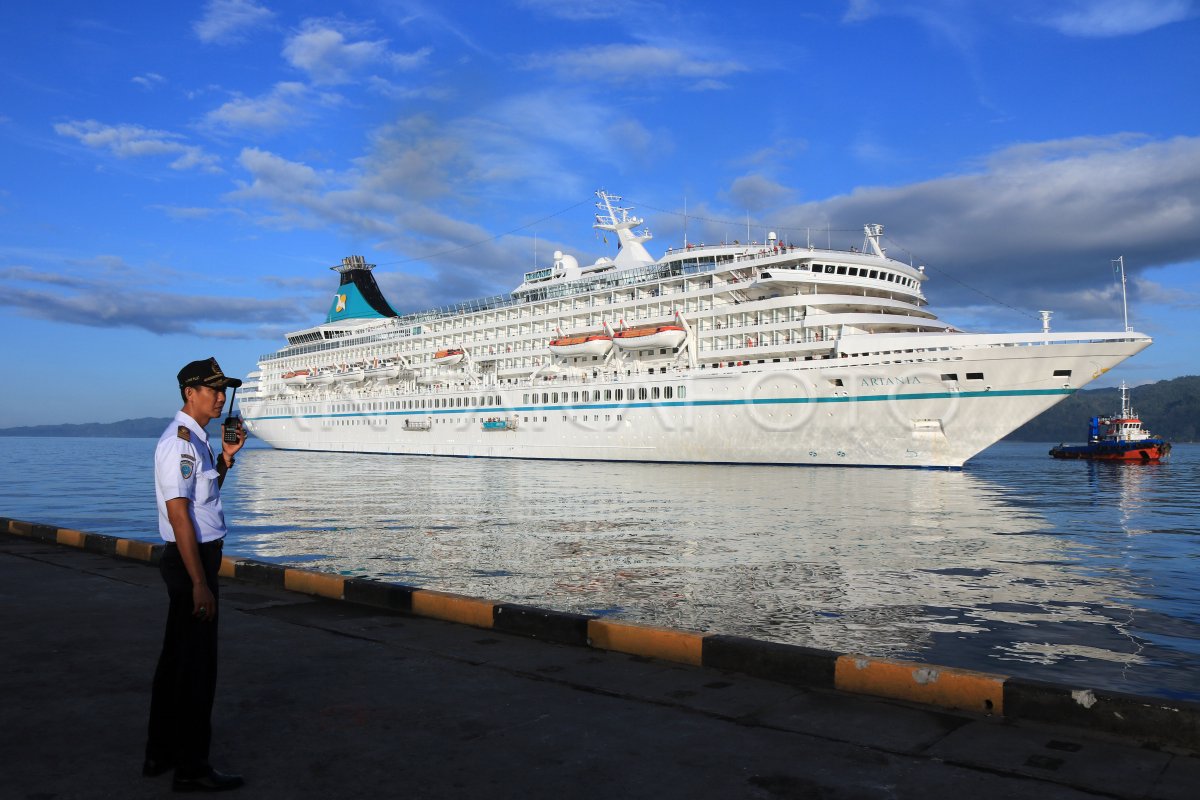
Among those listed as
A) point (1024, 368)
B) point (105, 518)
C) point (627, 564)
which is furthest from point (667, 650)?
point (1024, 368)

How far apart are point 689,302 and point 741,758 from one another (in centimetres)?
4125

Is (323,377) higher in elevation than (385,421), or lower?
higher

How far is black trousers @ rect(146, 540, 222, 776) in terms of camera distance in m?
3.58

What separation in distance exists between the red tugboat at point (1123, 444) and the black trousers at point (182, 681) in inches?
2858

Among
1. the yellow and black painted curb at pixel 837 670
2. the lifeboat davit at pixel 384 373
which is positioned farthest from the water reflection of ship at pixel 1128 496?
the lifeboat davit at pixel 384 373

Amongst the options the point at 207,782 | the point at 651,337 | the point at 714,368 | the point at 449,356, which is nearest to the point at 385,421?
the point at 449,356

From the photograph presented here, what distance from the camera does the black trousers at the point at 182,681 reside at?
11.8 feet

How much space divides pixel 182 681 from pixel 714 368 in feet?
120

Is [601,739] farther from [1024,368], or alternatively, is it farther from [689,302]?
[689,302]

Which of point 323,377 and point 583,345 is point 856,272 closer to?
point 583,345

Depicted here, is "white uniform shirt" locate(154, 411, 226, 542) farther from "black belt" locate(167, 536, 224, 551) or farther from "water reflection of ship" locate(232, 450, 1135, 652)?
"water reflection of ship" locate(232, 450, 1135, 652)

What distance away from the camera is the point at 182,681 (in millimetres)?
Answer: 3672

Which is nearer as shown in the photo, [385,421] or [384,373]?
[385,421]

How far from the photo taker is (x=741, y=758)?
152 inches
